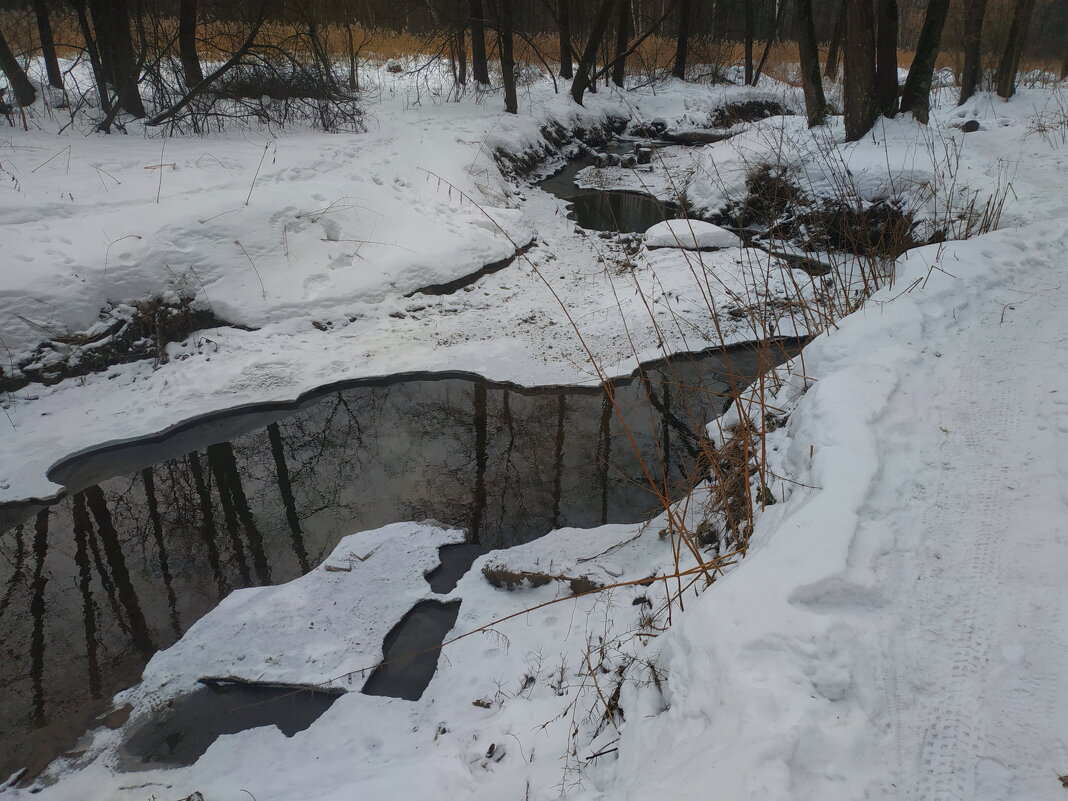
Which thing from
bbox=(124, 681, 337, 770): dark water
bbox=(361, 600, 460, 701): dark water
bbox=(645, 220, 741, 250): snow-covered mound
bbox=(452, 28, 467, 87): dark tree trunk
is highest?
bbox=(452, 28, 467, 87): dark tree trunk

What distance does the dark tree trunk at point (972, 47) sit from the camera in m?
10.0

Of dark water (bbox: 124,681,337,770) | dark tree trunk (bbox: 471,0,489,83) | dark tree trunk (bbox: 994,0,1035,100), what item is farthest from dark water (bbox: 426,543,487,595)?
dark tree trunk (bbox: 994,0,1035,100)

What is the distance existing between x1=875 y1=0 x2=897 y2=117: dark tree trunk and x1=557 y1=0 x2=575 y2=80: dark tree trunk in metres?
7.53

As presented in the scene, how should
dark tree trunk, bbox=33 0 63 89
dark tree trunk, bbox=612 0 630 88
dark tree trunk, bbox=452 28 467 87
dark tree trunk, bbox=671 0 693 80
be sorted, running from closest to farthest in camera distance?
1. dark tree trunk, bbox=33 0 63 89
2. dark tree trunk, bbox=452 28 467 87
3. dark tree trunk, bbox=612 0 630 88
4. dark tree trunk, bbox=671 0 693 80

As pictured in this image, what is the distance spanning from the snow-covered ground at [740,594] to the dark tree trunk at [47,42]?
4294 mm

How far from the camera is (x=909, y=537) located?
229 centimetres

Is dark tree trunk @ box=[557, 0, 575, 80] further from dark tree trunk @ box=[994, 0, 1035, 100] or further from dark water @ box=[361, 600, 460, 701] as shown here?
dark water @ box=[361, 600, 460, 701]

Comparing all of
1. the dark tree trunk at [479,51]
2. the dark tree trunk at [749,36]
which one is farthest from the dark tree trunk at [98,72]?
the dark tree trunk at [749,36]

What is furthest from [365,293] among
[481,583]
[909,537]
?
[909,537]

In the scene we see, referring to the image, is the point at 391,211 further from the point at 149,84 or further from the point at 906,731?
the point at 906,731

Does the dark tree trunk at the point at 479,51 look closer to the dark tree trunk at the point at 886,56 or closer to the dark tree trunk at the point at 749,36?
the dark tree trunk at the point at 886,56

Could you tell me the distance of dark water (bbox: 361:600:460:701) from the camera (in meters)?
3.03

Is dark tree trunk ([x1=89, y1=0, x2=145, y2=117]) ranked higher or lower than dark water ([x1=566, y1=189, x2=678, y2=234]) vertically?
higher

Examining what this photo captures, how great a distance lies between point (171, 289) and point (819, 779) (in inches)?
248
